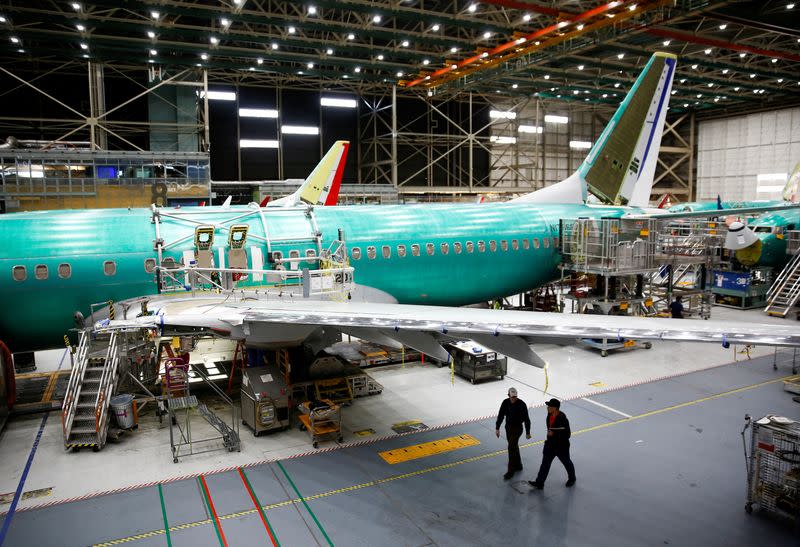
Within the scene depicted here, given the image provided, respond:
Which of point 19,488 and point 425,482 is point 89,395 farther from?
point 425,482

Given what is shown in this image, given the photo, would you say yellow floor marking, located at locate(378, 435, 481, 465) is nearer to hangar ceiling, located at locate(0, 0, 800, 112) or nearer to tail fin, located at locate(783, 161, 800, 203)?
hangar ceiling, located at locate(0, 0, 800, 112)

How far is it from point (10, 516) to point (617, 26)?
33.8 meters

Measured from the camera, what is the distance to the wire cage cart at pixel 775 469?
9430mm

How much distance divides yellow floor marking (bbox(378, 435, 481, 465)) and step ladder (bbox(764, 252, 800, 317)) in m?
20.8

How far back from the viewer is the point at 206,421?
1423 cm

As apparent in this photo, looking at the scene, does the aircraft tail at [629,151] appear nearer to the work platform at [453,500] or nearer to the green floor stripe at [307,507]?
the work platform at [453,500]

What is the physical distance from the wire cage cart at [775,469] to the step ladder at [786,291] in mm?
19477

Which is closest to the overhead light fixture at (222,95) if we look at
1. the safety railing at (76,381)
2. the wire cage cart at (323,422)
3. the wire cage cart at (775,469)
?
the safety railing at (76,381)

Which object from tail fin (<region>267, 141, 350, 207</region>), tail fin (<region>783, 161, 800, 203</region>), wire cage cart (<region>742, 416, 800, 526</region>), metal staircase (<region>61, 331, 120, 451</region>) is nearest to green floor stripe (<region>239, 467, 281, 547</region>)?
metal staircase (<region>61, 331, 120, 451</region>)

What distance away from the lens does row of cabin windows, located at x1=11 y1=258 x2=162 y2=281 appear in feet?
43.2

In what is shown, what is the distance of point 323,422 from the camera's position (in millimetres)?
12617

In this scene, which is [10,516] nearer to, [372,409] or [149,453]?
[149,453]

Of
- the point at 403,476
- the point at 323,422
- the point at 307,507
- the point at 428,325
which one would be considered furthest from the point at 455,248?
the point at 307,507

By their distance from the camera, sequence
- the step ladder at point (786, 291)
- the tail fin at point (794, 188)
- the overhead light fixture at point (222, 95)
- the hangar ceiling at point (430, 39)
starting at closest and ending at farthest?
the step ladder at point (786, 291) < the hangar ceiling at point (430, 39) < the tail fin at point (794, 188) < the overhead light fixture at point (222, 95)
